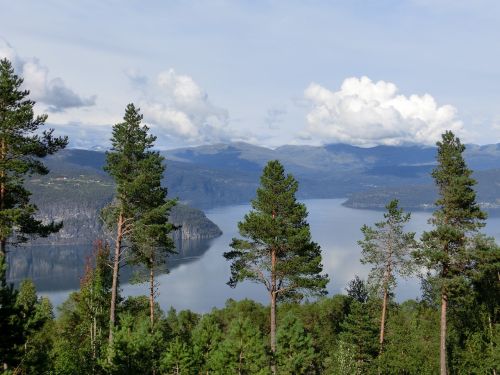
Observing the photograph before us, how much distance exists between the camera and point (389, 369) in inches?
1318

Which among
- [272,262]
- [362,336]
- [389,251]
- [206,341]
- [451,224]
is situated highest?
[451,224]

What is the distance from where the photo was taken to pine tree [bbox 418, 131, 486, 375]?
2775cm

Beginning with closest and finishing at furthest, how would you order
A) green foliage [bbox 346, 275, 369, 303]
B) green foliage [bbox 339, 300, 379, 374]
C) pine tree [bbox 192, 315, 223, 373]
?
pine tree [bbox 192, 315, 223, 373]
green foliage [bbox 339, 300, 379, 374]
green foliage [bbox 346, 275, 369, 303]

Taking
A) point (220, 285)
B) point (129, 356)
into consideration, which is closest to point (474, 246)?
point (129, 356)

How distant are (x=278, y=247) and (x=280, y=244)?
32 centimetres

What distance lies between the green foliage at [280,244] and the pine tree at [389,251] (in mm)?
3913

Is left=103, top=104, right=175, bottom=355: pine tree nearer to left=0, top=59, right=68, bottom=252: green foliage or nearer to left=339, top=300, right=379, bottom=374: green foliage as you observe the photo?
left=0, top=59, right=68, bottom=252: green foliage

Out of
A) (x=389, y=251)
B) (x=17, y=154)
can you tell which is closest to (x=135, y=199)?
(x=17, y=154)

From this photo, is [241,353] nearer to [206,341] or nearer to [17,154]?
[206,341]

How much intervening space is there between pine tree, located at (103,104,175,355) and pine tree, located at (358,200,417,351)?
1317 centimetres

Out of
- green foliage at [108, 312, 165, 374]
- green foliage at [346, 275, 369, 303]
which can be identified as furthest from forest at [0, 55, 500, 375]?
green foliage at [346, 275, 369, 303]

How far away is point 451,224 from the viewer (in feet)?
94.8

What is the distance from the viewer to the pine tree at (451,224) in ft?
91.0

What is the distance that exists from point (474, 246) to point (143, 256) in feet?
64.7
